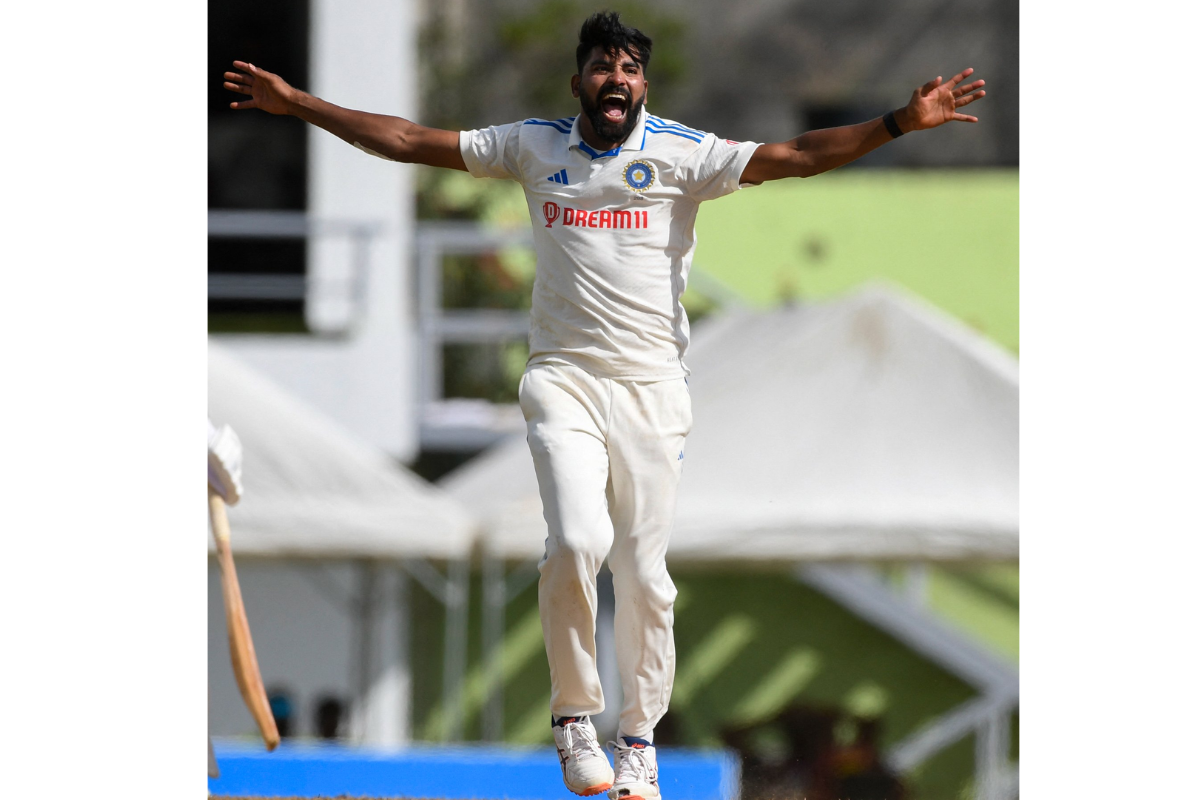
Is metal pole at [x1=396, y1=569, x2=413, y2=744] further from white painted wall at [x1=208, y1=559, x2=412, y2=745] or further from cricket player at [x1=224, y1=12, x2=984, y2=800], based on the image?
cricket player at [x1=224, y1=12, x2=984, y2=800]

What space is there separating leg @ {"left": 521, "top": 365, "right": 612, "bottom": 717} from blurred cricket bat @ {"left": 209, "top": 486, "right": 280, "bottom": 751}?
63.5 inches

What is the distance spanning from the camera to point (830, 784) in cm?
1012

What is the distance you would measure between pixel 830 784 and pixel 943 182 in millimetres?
7066

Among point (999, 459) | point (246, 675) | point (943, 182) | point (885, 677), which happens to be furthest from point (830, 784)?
point (943, 182)

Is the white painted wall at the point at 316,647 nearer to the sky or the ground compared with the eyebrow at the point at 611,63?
nearer to the ground

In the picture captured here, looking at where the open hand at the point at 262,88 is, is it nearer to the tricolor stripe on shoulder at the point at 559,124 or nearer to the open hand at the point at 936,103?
the tricolor stripe on shoulder at the point at 559,124

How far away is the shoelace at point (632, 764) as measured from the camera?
5.34 meters

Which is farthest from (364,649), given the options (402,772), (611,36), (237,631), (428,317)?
(611,36)

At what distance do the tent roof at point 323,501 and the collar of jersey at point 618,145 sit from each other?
5.46 meters

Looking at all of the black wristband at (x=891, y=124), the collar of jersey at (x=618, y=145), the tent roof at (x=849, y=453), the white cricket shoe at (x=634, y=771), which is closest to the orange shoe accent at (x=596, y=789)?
the white cricket shoe at (x=634, y=771)

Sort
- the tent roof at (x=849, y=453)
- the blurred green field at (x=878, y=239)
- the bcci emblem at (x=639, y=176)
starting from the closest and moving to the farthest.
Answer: the bcci emblem at (x=639, y=176) < the tent roof at (x=849, y=453) < the blurred green field at (x=878, y=239)

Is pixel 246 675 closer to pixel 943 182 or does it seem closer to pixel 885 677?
pixel 885 677

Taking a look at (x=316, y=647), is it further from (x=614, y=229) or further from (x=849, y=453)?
(x=614, y=229)

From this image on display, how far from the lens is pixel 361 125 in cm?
544
